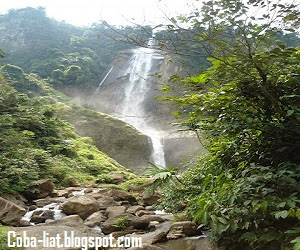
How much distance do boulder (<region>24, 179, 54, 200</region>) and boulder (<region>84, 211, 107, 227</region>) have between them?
2.62 meters

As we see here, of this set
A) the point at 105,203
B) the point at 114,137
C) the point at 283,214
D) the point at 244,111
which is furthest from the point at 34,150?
the point at 114,137

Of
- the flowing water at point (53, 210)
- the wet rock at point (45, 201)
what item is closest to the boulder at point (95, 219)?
the flowing water at point (53, 210)

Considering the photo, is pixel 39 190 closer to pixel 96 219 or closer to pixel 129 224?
pixel 96 219

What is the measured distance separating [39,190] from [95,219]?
3.03 metres

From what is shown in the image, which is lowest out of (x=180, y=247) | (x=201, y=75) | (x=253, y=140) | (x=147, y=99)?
(x=180, y=247)

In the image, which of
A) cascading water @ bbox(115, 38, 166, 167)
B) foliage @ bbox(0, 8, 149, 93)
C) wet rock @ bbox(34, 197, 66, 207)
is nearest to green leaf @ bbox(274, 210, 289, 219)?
wet rock @ bbox(34, 197, 66, 207)

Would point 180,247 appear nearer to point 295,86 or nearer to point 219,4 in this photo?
point 295,86

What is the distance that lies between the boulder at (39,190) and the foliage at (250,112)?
6.92m

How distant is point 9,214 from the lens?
5773 millimetres

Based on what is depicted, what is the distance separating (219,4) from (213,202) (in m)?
1.56

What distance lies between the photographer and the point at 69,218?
6.18 m

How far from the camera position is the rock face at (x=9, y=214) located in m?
5.59

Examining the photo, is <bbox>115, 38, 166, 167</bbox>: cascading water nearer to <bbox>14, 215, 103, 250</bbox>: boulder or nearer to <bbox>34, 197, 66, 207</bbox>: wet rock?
<bbox>34, 197, 66, 207</bbox>: wet rock

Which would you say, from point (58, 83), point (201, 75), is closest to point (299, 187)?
point (201, 75)
